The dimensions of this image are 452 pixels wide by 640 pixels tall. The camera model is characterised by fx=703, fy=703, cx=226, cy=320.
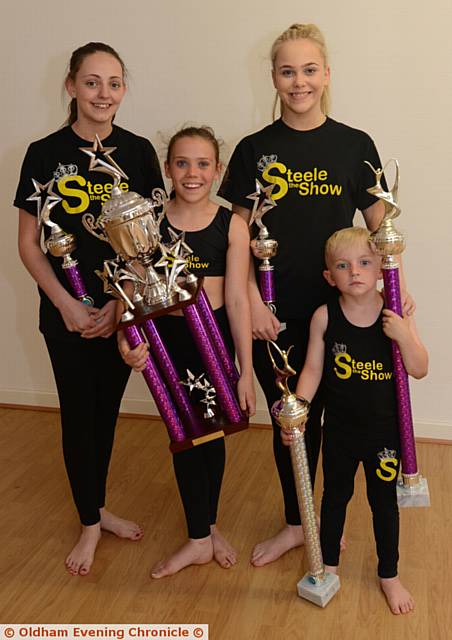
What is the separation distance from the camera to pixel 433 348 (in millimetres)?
2732

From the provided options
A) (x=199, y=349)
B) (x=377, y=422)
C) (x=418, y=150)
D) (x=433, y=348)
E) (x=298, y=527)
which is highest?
(x=418, y=150)

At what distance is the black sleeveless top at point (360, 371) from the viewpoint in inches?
68.5

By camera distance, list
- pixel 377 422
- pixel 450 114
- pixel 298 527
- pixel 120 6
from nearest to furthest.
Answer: pixel 377 422
pixel 298 527
pixel 450 114
pixel 120 6

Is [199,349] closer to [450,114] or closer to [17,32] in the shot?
[450,114]

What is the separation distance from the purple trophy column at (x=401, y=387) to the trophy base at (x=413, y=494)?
0.13ft

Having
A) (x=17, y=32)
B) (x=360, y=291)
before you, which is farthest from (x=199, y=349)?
(x=17, y=32)

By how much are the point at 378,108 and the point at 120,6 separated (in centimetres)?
104

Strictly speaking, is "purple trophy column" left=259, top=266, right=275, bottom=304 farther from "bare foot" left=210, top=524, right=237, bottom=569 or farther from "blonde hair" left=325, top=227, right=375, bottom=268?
"bare foot" left=210, top=524, right=237, bottom=569

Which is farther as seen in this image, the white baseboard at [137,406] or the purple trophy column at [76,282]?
the white baseboard at [137,406]

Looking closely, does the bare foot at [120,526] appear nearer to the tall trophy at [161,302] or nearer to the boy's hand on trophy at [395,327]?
the tall trophy at [161,302]

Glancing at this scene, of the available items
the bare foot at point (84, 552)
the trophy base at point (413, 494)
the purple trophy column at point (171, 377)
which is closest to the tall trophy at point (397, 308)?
the trophy base at point (413, 494)

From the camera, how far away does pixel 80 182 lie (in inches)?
73.1

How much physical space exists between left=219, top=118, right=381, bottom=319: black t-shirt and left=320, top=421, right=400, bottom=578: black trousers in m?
0.43

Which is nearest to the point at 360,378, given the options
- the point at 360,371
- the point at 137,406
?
the point at 360,371
